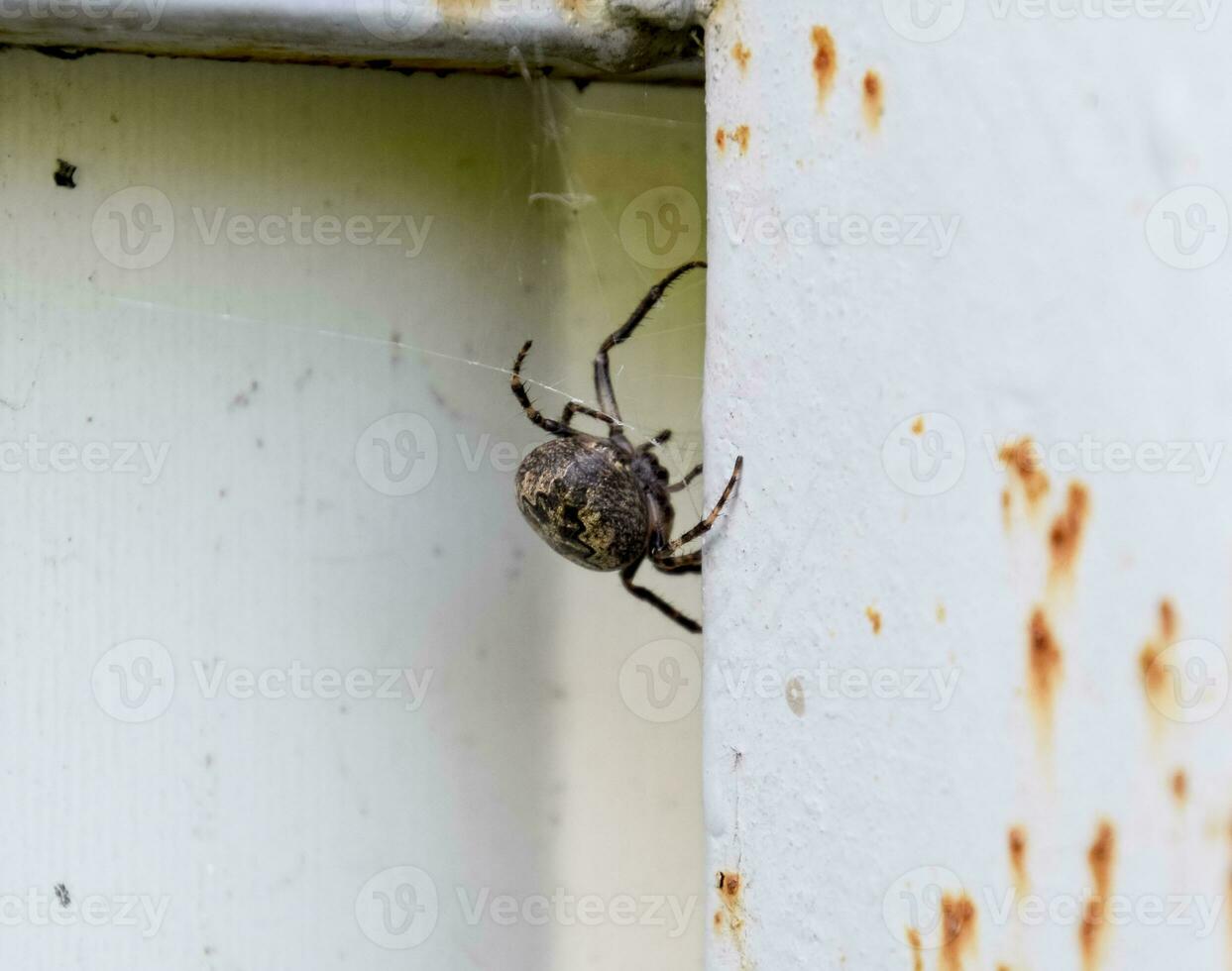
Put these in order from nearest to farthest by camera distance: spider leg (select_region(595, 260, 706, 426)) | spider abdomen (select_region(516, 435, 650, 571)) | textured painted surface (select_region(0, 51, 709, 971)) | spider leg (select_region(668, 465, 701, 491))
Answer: textured painted surface (select_region(0, 51, 709, 971))
spider leg (select_region(595, 260, 706, 426))
spider abdomen (select_region(516, 435, 650, 571))
spider leg (select_region(668, 465, 701, 491))

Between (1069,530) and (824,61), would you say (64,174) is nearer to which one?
(824,61)

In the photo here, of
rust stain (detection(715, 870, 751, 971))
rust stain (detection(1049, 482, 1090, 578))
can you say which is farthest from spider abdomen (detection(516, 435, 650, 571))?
rust stain (detection(1049, 482, 1090, 578))

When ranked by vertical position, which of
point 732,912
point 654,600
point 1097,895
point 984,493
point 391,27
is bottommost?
point 732,912

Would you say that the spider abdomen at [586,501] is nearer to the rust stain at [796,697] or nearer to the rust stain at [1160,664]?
the rust stain at [796,697]

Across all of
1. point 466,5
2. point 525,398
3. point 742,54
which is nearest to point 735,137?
point 742,54

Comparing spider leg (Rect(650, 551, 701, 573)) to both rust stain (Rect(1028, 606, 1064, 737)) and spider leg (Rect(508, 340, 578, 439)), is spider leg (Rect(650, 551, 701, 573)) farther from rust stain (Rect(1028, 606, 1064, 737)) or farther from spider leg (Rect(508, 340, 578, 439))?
rust stain (Rect(1028, 606, 1064, 737))

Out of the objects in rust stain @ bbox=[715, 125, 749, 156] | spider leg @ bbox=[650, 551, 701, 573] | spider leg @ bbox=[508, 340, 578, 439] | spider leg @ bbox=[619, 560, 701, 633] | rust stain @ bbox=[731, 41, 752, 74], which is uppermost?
rust stain @ bbox=[731, 41, 752, 74]
